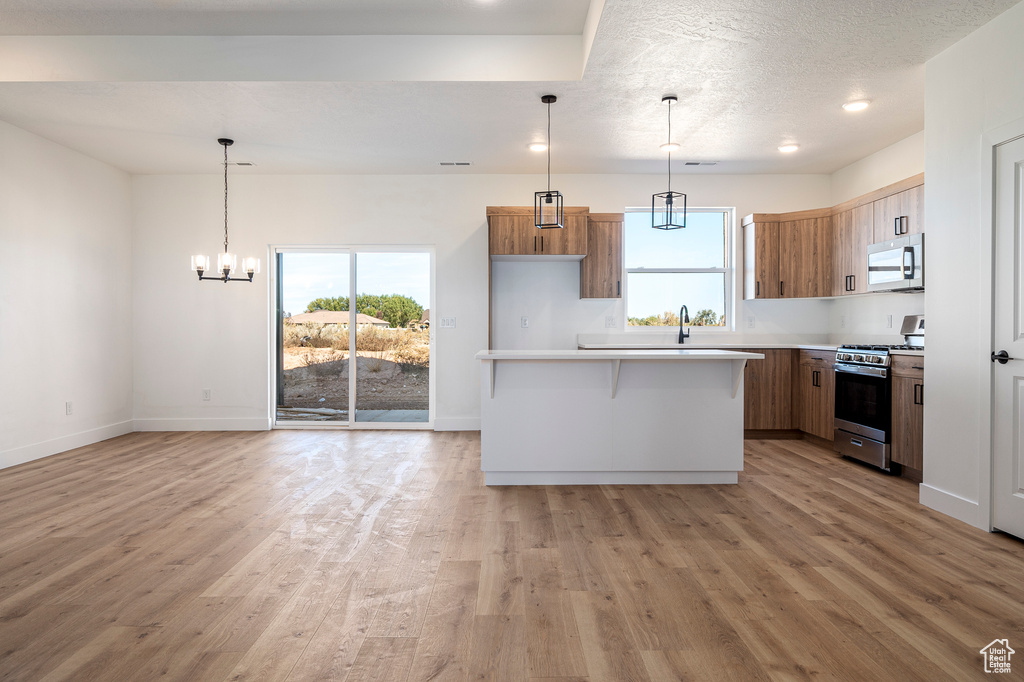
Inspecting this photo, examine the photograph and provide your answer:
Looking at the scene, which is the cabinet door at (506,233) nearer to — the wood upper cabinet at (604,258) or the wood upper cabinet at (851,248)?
the wood upper cabinet at (604,258)

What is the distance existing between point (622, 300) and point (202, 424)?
472 cm

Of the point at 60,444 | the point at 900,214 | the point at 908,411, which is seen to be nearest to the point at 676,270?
the point at 900,214

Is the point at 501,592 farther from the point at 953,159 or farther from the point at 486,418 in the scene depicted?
the point at 953,159

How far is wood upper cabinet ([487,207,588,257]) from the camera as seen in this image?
5.66m

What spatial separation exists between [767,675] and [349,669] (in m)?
1.27

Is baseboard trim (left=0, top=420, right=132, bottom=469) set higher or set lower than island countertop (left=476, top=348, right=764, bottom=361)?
lower

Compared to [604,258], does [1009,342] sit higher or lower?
lower

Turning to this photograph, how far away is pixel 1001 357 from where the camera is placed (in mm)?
2912

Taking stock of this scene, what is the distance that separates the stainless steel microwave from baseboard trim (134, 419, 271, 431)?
19.7 feet

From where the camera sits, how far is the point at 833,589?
2.29m

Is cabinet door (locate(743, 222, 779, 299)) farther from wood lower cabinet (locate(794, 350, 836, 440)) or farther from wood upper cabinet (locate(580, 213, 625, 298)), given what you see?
wood upper cabinet (locate(580, 213, 625, 298))

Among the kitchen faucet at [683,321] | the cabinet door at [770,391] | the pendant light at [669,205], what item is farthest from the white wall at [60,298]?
the cabinet door at [770,391]

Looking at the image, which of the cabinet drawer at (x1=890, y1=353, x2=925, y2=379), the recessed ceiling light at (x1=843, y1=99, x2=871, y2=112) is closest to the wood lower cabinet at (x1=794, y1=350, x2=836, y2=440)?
the cabinet drawer at (x1=890, y1=353, x2=925, y2=379)

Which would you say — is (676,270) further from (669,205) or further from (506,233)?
(669,205)
